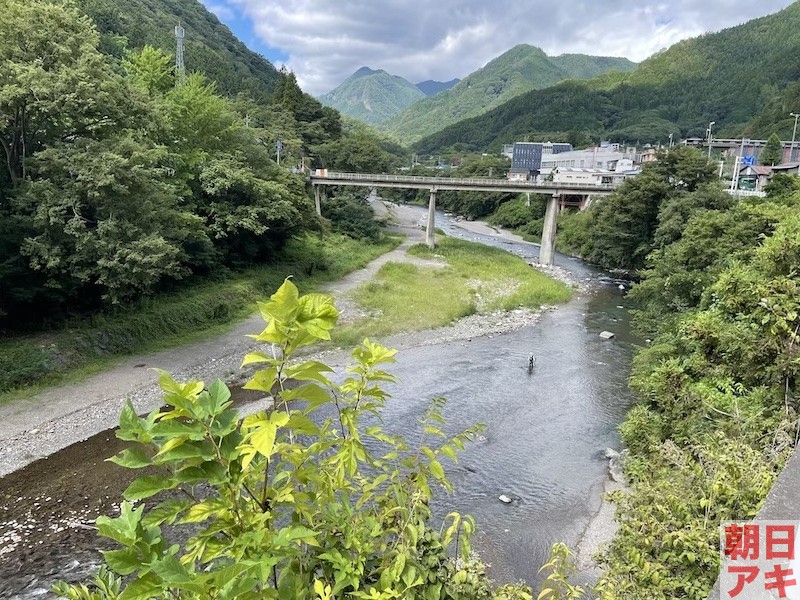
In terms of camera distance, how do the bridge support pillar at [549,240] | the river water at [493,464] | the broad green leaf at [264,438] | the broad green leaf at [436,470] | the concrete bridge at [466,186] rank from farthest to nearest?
the concrete bridge at [466,186] < the bridge support pillar at [549,240] < the river water at [493,464] < the broad green leaf at [436,470] < the broad green leaf at [264,438]

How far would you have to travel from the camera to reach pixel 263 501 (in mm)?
1614

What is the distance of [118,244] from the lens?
43.0 feet

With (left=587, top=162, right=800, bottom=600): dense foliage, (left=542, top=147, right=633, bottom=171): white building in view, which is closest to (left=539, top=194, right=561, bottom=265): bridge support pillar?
(left=587, top=162, right=800, bottom=600): dense foliage

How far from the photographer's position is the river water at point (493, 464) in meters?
8.05

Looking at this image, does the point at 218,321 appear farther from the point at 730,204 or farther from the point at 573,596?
the point at 730,204

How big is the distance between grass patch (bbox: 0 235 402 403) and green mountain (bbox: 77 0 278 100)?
23.1 m

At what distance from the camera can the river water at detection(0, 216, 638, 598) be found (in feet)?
26.4

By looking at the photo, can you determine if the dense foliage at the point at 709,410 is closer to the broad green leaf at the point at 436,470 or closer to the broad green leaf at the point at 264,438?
the broad green leaf at the point at 436,470

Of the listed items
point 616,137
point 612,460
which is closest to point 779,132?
point 616,137

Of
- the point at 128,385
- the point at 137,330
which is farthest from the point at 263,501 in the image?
the point at 137,330

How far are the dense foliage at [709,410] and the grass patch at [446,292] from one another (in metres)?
9.39

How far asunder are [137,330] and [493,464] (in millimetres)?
12266

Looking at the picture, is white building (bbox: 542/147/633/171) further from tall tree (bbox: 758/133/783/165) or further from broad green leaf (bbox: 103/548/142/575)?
broad green leaf (bbox: 103/548/142/575)

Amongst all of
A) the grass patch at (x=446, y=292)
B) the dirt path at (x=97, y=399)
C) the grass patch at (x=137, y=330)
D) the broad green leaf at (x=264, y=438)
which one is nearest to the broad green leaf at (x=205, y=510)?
the broad green leaf at (x=264, y=438)
